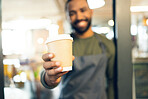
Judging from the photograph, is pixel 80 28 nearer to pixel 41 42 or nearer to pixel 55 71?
pixel 41 42

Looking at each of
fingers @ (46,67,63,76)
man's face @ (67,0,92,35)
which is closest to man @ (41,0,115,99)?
man's face @ (67,0,92,35)

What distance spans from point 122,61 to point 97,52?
56 cm

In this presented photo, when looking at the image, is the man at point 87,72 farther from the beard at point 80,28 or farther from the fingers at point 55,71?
→ the fingers at point 55,71

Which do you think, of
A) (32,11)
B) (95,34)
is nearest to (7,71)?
(95,34)

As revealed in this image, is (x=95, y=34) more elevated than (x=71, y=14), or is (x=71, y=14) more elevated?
(x=71, y=14)

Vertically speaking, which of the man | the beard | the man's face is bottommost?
the man

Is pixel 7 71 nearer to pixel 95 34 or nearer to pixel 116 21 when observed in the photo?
pixel 116 21

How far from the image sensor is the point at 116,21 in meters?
0.64

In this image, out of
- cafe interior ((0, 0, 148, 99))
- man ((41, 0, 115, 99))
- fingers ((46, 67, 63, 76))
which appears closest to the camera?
fingers ((46, 67, 63, 76))

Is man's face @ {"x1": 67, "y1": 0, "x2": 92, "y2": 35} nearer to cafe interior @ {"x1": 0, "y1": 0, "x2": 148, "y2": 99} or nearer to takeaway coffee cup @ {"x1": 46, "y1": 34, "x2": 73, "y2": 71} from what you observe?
cafe interior @ {"x1": 0, "y1": 0, "x2": 148, "y2": 99}

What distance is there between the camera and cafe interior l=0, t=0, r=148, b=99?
0.76m

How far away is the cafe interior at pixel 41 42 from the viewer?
0.76m

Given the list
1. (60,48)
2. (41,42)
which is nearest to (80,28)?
(41,42)

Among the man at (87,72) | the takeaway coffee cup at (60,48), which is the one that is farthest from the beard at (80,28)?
the takeaway coffee cup at (60,48)
